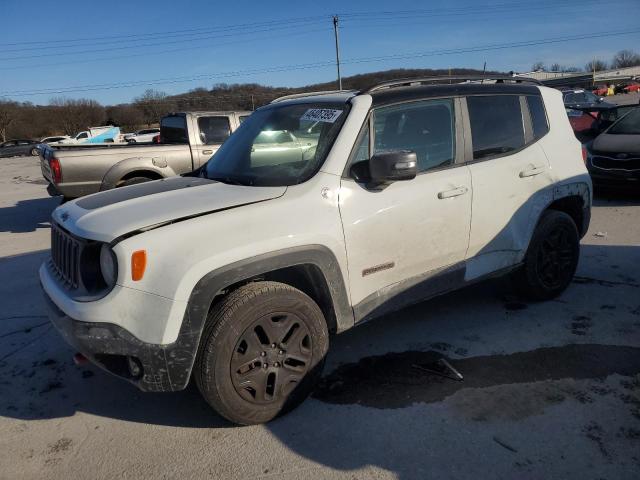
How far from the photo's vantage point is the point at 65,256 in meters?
3.10

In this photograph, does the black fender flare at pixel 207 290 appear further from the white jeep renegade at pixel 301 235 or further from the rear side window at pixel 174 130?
the rear side window at pixel 174 130

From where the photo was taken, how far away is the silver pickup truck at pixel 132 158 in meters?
7.95

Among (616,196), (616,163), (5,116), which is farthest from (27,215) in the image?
(5,116)

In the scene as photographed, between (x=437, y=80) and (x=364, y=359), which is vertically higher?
(x=437, y=80)

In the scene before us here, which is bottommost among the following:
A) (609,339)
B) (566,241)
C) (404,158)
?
(609,339)

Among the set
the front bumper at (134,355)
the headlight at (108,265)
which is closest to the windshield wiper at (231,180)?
the headlight at (108,265)

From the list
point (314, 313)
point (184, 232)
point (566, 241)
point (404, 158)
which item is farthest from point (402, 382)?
point (566, 241)

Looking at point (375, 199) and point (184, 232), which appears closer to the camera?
point (184, 232)

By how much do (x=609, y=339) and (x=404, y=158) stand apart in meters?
2.19

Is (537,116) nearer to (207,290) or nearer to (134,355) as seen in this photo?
(207,290)

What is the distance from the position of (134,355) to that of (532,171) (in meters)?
3.24

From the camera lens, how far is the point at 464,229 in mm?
3734

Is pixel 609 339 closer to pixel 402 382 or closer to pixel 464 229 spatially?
pixel 464 229

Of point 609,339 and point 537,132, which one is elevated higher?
point 537,132
